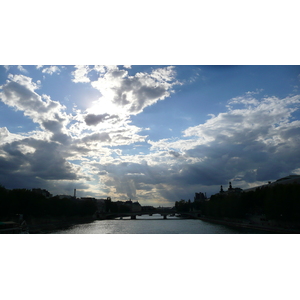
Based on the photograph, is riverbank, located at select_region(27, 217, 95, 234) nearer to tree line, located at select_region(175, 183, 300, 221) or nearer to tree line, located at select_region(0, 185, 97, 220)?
tree line, located at select_region(0, 185, 97, 220)

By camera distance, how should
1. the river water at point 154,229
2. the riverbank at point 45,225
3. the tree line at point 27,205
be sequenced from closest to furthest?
the riverbank at point 45,225 → the tree line at point 27,205 → the river water at point 154,229

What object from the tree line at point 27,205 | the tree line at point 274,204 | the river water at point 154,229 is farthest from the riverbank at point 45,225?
the tree line at point 274,204

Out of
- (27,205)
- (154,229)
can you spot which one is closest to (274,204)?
(154,229)

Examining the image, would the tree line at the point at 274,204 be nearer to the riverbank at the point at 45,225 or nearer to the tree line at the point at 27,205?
the riverbank at the point at 45,225

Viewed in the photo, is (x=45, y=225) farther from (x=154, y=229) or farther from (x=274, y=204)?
(x=274, y=204)

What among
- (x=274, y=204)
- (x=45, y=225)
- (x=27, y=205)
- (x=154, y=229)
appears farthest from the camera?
(x=154, y=229)

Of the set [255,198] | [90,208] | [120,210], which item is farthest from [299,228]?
[120,210]

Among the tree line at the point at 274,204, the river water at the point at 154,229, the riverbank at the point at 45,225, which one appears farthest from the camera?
the river water at the point at 154,229

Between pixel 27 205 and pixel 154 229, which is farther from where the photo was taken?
pixel 154 229

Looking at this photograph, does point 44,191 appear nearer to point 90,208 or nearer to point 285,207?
point 90,208

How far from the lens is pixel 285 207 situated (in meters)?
30.4

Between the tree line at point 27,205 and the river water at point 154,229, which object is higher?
the tree line at point 27,205

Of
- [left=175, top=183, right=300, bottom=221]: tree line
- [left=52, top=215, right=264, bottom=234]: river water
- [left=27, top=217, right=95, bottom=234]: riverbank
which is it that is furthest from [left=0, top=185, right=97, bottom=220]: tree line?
[left=175, top=183, right=300, bottom=221]: tree line

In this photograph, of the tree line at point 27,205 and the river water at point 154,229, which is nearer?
the tree line at point 27,205
